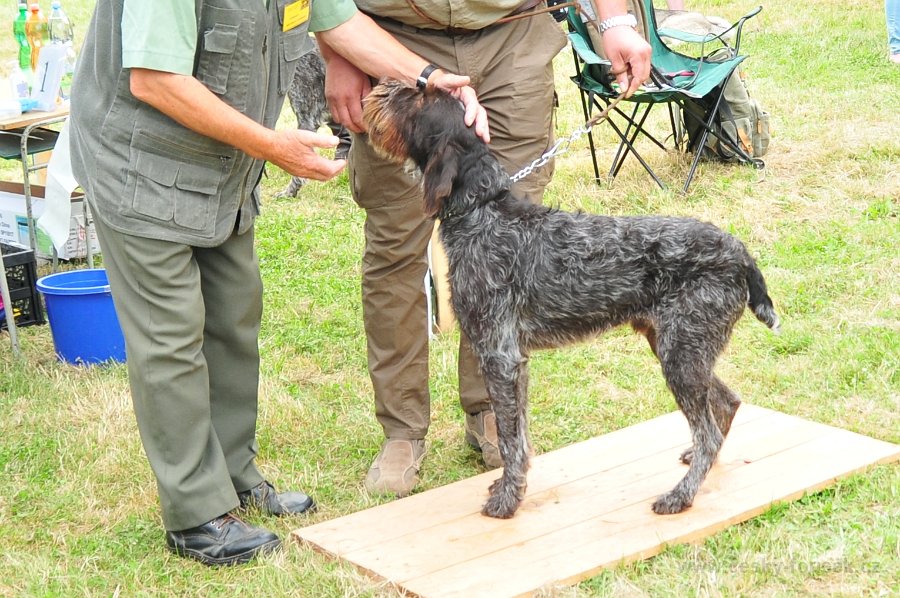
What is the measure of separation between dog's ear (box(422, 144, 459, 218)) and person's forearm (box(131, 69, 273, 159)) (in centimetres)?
60

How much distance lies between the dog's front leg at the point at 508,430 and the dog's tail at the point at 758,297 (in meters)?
0.83

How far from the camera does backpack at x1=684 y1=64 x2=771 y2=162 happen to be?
846cm

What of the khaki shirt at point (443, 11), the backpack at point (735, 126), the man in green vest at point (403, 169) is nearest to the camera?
the khaki shirt at point (443, 11)

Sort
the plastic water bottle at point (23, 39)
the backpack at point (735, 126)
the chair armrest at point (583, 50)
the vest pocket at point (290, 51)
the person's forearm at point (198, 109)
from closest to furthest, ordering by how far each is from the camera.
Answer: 1. the person's forearm at point (198, 109)
2. the vest pocket at point (290, 51)
3. the plastic water bottle at point (23, 39)
4. the chair armrest at point (583, 50)
5. the backpack at point (735, 126)

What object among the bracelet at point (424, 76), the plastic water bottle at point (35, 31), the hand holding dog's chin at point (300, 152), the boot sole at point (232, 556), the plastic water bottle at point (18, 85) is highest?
the bracelet at point (424, 76)

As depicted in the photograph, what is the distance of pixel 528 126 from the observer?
4.04 m

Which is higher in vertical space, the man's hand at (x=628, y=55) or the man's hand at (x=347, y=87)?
the man's hand at (x=628, y=55)

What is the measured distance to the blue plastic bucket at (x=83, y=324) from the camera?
5.60 metres

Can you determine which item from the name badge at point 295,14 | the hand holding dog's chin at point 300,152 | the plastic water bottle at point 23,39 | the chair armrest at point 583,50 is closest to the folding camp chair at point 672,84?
the chair armrest at point 583,50

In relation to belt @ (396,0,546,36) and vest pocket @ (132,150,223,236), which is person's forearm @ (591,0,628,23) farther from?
vest pocket @ (132,150,223,236)

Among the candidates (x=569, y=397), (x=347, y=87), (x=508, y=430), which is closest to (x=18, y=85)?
(x=347, y=87)

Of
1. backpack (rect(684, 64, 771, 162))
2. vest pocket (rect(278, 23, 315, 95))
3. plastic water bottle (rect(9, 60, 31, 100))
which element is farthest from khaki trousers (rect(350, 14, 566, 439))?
backpack (rect(684, 64, 771, 162))

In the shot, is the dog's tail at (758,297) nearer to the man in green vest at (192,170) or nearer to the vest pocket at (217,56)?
the man in green vest at (192,170)

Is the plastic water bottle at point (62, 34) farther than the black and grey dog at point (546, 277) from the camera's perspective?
Yes
